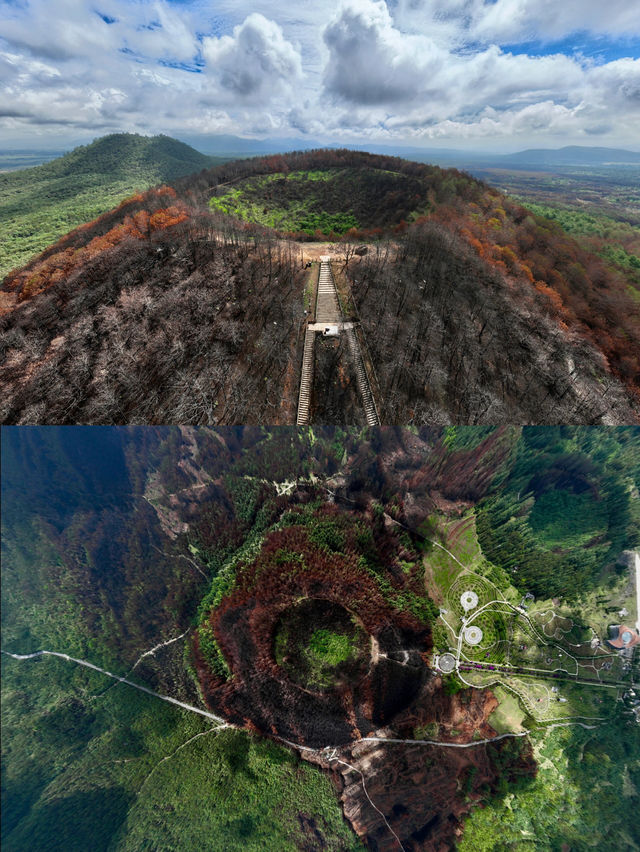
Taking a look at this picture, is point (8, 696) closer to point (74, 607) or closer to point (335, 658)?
point (74, 607)

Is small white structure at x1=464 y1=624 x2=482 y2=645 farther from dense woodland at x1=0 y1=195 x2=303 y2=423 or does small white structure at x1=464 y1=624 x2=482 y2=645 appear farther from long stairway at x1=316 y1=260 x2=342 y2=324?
long stairway at x1=316 y1=260 x2=342 y2=324

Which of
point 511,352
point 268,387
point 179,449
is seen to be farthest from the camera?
point 511,352

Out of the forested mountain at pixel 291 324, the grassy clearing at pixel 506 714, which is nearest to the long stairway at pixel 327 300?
the forested mountain at pixel 291 324

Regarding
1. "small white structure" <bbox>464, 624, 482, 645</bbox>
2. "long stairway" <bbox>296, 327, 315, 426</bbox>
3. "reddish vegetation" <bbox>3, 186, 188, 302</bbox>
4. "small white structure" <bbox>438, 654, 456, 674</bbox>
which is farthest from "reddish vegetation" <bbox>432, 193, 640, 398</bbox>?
"reddish vegetation" <bbox>3, 186, 188, 302</bbox>

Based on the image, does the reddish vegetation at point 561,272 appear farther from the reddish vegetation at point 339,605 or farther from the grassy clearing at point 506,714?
the reddish vegetation at point 339,605

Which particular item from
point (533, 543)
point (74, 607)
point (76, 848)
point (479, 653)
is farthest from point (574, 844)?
point (74, 607)
